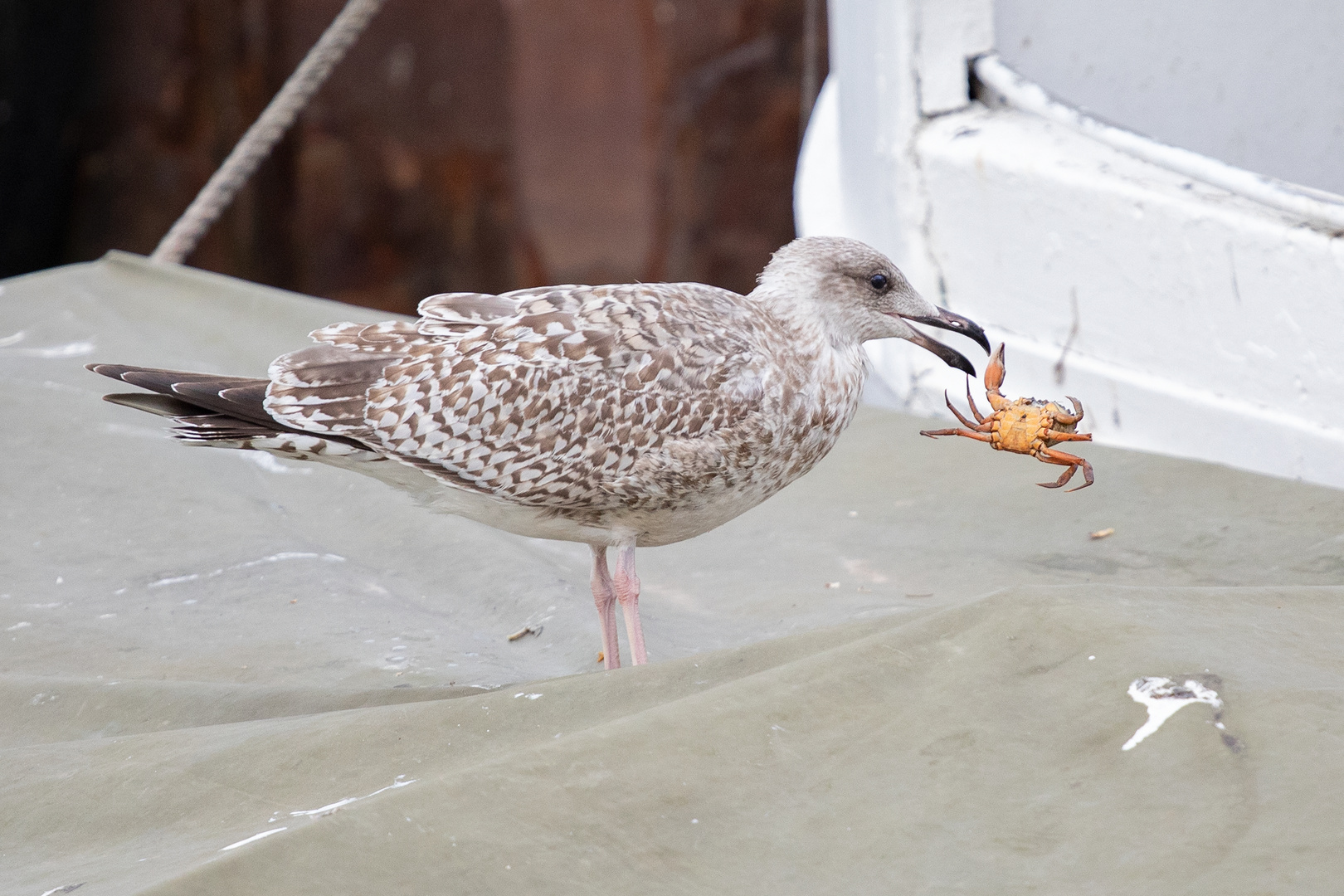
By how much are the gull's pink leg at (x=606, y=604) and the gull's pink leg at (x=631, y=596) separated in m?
0.04

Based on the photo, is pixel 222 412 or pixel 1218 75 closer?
pixel 222 412

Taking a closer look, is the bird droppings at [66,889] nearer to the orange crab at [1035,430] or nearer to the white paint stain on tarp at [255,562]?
the white paint stain on tarp at [255,562]

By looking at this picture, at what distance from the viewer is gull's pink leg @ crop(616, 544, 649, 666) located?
278 cm

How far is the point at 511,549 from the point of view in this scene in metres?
3.49

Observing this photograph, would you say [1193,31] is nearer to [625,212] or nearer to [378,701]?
[378,701]

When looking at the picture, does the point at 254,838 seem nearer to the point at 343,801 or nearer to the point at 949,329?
the point at 343,801

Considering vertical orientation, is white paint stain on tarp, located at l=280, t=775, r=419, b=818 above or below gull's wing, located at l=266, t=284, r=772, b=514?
below

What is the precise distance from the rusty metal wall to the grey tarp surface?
22.6 feet

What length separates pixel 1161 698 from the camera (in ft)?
5.90

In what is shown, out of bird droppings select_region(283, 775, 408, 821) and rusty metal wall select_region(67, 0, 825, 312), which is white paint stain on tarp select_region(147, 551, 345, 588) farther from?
rusty metal wall select_region(67, 0, 825, 312)

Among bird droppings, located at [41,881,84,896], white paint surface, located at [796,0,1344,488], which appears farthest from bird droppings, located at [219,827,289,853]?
white paint surface, located at [796,0,1344,488]

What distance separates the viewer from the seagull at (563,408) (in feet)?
9.05

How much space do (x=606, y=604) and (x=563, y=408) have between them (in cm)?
47

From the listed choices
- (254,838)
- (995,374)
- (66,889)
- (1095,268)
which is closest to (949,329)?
(995,374)
